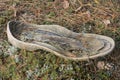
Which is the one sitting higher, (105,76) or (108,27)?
(108,27)

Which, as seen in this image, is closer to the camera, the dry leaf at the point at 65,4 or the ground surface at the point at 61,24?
the ground surface at the point at 61,24

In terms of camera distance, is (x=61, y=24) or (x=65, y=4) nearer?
(x=61, y=24)

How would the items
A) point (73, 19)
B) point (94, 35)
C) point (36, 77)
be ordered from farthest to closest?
1. point (73, 19)
2. point (94, 35)
3. point (36, 77)

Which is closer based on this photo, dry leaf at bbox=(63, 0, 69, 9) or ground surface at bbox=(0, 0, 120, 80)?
ground surface at bbox=(0, 0, 120, 80)

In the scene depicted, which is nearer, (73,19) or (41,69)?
(41,69)

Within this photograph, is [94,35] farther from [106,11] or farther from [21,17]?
[21,17]

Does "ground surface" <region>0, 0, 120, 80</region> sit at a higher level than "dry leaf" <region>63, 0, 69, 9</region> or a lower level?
lower

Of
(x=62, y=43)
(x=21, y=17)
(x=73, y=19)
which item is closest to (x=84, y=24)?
(x=73, y=19)

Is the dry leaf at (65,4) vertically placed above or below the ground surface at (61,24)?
above
